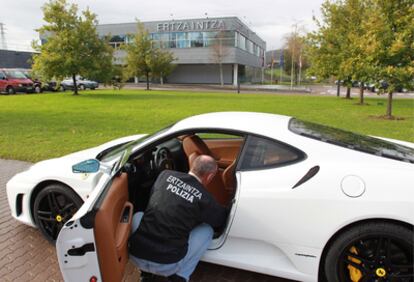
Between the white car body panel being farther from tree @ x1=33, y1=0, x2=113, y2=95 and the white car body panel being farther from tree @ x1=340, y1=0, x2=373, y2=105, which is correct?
tree @ x1=33, y1=0, x2=113, y2=95

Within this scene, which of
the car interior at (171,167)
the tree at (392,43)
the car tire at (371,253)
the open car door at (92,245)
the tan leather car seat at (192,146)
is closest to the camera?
the open car door at (92,245)

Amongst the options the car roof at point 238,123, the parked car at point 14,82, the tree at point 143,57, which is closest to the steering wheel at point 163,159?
the car roof at point 238,123

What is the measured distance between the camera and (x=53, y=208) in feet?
11.1

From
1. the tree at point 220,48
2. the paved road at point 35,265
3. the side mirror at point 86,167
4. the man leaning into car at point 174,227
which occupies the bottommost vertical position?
the paved road at point 35,265

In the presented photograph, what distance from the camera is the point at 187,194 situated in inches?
98.3

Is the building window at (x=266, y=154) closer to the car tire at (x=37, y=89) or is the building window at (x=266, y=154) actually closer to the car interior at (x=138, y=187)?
the car interior at (x=138, y=187)

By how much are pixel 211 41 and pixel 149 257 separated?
158ft

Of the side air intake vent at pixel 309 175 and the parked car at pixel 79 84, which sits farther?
the parked car at pixel 79 84

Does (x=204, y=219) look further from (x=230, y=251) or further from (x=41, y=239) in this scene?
(x=41, y=239)

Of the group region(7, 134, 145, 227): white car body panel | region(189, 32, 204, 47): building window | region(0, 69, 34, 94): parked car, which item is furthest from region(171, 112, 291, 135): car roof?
region(189, 32, 204, 47): building window

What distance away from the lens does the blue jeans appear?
8.27 ft

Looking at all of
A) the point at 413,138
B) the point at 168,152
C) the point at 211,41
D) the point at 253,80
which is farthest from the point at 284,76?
the point at 168,152

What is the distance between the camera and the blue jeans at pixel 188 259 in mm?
2521

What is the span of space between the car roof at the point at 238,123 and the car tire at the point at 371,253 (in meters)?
1.02
